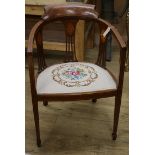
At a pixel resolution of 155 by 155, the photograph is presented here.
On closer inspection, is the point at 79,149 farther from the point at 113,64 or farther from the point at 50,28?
the point at 50,28

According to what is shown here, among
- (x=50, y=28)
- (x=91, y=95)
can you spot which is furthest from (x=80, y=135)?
(x=50, y=28)

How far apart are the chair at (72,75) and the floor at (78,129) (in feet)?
0.22

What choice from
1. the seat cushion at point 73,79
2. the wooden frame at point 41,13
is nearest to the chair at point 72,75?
the seat cushion at point 73,79

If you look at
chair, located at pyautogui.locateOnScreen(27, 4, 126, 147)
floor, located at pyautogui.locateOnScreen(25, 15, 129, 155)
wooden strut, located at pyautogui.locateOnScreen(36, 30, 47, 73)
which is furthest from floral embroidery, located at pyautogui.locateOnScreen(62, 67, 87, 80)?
floor, located at pyautogui.locateOnScreen(25, 15, 129, 155)

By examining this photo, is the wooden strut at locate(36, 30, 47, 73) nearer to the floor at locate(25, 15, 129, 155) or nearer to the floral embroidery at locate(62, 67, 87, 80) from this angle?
the floral embroidery at locate(62, 67, 87, 80)

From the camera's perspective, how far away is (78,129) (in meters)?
1.75

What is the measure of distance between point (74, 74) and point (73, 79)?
5cm

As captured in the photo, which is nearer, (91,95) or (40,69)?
(91,95)

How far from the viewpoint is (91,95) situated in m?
1.42

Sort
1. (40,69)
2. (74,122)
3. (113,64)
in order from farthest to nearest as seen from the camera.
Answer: (113,64)
(74,122)
(40,69)

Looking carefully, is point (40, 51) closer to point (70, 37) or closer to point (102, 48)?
point (70, 37)

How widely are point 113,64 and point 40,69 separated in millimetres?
906

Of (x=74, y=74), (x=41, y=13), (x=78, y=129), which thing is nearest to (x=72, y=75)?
(x=74, y=74)
